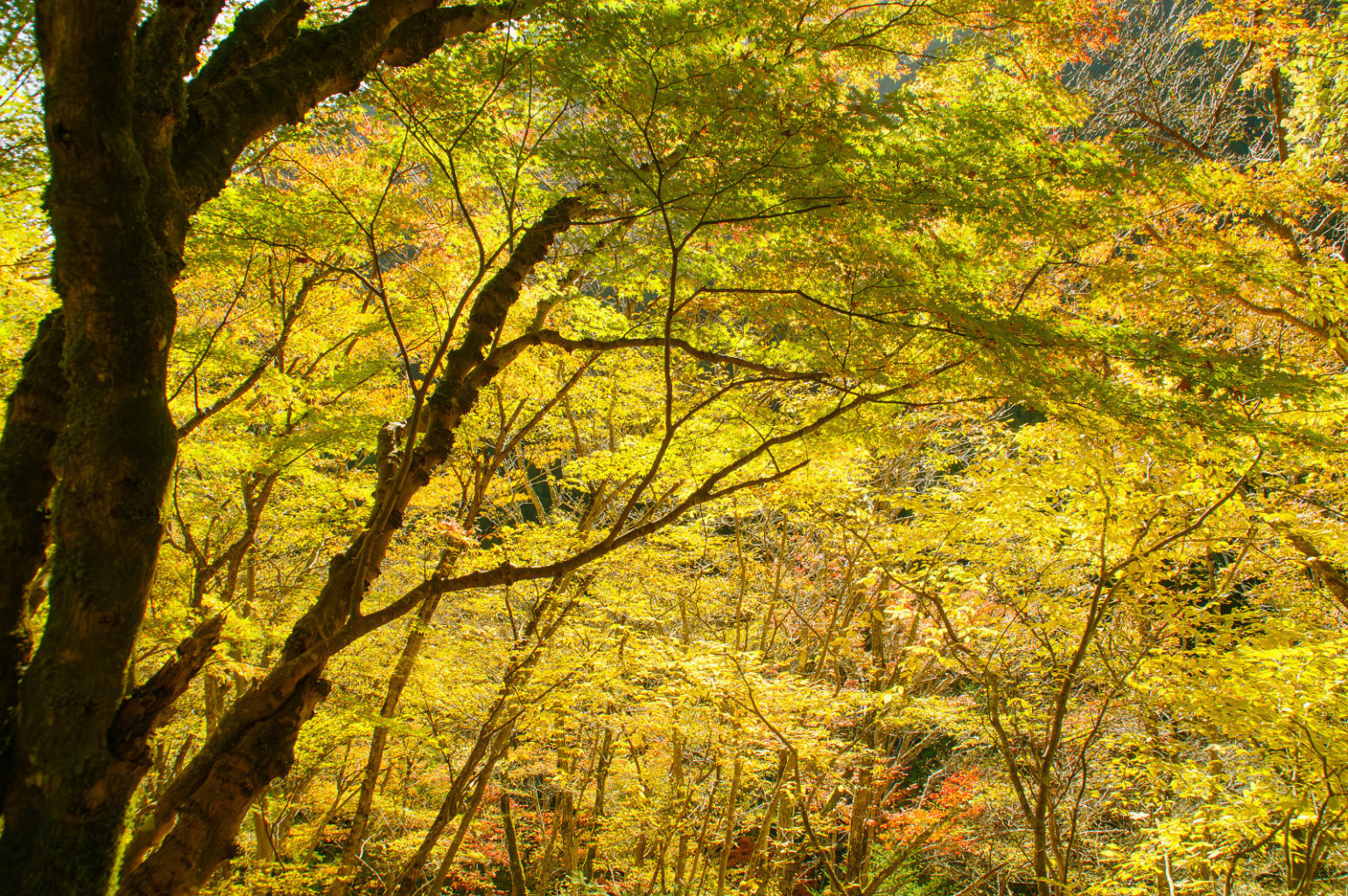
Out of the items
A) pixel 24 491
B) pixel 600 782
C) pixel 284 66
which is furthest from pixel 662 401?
pixel 24 491

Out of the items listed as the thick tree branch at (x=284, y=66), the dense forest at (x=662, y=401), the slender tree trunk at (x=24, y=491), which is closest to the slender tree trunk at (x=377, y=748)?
the dense forest at (x=662, y=401)

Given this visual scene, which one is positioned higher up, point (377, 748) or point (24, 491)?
point (24, 491)

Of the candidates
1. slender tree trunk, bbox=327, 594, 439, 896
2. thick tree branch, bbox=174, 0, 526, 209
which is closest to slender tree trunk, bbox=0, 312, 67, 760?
thick tree branch, bbox=174, 0, 526, 209

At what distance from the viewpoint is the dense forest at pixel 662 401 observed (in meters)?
1.54

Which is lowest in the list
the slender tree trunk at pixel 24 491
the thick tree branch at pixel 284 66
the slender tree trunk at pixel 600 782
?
the slender tree trunk at pixel 600 782

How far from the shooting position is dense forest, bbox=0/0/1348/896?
154 cm

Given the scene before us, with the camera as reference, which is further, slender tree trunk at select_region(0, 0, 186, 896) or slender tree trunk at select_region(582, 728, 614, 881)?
slender tree trunk at select_region(582, 728, 614, 881)

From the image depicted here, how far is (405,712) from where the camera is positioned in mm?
6488

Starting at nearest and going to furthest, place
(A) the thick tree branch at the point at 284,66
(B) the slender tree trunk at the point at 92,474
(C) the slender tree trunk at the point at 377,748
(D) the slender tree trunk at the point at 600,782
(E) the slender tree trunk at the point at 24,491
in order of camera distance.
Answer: (B) the slender tree trunk at the point at 92,474, (E) the slender tree trunk at the point at 24,491, (A) the thick tree branch at the point at 284,66, (C) the slender tree trunk at the point at 377,748, (D) the slender tree trunk at the point at 600,782

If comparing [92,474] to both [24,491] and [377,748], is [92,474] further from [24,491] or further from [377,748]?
[377,748]

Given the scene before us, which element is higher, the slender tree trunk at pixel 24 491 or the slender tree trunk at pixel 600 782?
the slender tree trunk at pixel 24 491

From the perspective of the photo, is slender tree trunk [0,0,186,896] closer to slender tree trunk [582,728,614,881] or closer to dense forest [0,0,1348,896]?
dense forest [0,0,1348,896]

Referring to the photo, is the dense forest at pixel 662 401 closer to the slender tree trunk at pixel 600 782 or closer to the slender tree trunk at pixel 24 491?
the slender tree trunk at pixel 24 491

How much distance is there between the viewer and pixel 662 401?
607 cm
